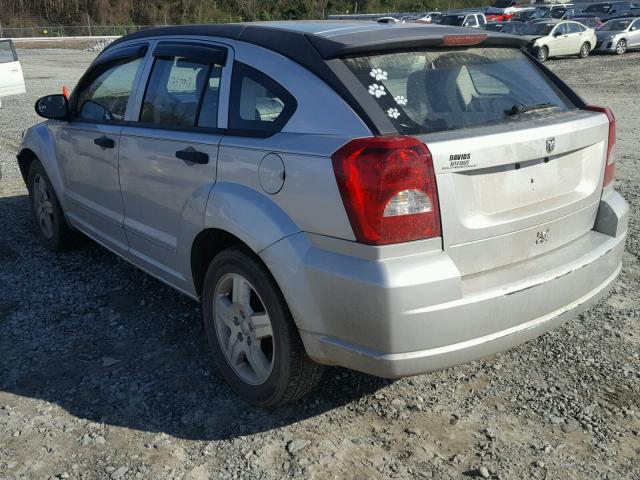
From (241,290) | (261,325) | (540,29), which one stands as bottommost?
(540,29)

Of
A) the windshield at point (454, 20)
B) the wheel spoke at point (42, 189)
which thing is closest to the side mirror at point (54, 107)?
the wheel spoke at point (42, 189)

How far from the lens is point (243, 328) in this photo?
3396 mm

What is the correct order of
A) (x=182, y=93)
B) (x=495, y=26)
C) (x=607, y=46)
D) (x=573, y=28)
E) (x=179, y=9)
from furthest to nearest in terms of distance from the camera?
(x=179, y=9)
(x=495, y=26)
(x=607, y=46)
(x=573, y=28)
(x=182, y=93)

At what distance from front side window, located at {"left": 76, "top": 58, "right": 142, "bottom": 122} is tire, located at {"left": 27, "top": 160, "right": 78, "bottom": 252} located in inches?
35.5

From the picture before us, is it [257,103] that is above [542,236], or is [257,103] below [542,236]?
above

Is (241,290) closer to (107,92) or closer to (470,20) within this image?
(107,92)

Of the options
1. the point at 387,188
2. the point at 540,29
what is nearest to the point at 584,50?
the point at 540,29

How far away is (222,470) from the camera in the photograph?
2.93 m

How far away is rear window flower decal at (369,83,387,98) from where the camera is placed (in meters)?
2.88

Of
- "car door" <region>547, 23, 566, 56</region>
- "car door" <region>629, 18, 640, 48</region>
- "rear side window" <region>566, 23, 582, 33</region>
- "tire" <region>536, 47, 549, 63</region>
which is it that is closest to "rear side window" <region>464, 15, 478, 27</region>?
"rear side window" <region>566, 23, 582, 33</region>

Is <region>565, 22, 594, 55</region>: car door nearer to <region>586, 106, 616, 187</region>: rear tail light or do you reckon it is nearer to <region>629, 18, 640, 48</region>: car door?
<region>629, 18, 640, 48</region>: car door

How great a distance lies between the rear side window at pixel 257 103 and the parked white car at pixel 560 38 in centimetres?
2512

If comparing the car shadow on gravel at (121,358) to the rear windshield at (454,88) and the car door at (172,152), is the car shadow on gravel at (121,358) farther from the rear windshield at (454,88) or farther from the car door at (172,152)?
the rear windshield at (454,88)

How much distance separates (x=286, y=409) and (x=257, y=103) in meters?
1.54
